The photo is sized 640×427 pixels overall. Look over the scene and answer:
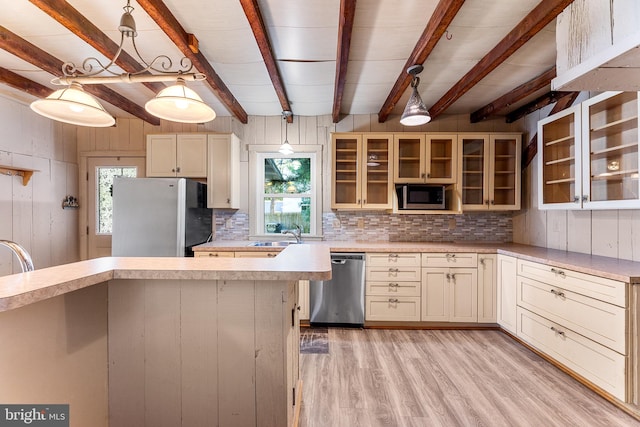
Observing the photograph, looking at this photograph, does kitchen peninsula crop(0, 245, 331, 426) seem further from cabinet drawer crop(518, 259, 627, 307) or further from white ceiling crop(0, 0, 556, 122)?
cabinet drawer crop(518, 259, 627, 307)

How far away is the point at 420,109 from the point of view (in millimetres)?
2355

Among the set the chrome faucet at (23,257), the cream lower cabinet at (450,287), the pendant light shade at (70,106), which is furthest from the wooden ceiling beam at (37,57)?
the cream lower cabinet at (450,287)

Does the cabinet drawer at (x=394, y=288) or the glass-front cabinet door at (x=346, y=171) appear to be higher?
the glass-front cabinet door at (x=346, y=171)

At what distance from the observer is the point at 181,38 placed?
2064mm

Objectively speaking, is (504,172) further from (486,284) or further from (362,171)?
(362,171)

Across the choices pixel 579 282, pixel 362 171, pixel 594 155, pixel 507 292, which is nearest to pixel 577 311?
pixel 579 282

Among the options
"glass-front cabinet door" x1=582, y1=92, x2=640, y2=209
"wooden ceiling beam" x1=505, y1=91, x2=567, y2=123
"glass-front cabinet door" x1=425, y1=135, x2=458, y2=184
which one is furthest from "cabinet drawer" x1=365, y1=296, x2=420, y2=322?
"wooden ceiling beam" x1=505, y1=91, x2=567, y2=123

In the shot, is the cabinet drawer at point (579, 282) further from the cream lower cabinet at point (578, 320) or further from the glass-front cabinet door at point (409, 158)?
the glass-front cabinet door at point (409, 158)

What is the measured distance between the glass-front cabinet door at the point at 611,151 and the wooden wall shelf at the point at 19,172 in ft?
17.1

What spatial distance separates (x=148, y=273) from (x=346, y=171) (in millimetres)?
2708

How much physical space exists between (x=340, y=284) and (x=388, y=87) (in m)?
2.09

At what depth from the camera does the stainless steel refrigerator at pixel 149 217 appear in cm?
317

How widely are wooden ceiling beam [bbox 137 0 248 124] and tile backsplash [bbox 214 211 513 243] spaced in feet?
5.28

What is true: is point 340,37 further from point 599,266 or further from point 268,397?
point 599,266
